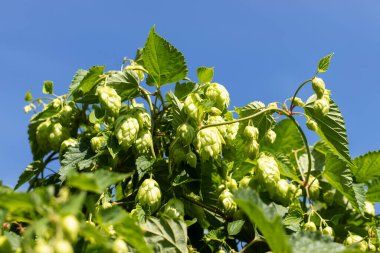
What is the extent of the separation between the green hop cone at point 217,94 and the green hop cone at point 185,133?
10.4 inches

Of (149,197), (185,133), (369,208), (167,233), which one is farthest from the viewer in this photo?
(369,208)

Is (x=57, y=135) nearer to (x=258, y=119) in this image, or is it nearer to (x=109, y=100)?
(x=109, y=100)

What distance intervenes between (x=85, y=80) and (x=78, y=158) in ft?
1.33

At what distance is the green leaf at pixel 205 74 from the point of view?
8.89 ft

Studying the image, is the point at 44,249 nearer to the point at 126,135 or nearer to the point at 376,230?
the point at 126,135

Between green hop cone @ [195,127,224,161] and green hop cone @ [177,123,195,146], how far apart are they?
4 cm

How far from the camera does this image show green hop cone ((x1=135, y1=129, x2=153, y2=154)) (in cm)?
252

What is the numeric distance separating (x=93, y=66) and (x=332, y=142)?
127cm

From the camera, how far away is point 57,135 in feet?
9.77

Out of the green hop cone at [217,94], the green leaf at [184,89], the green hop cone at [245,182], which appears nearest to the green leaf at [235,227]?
the green hop cone at [245,182]

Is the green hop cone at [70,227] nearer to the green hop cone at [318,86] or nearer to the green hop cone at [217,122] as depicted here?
the green hop cone at [217,122]

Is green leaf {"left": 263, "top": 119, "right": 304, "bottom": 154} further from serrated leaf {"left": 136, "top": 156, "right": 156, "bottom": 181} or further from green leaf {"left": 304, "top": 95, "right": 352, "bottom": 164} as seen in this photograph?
serrated leaf {"left": 136, "top": 156, "right": 156, "bottom": 181}

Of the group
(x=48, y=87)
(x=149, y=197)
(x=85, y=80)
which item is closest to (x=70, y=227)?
(x=149, y=197)

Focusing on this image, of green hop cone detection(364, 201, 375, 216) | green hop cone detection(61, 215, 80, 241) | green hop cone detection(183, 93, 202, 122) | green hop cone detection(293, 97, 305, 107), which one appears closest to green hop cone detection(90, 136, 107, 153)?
green hop cone detection(183, 93, 202, 122)
